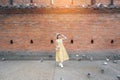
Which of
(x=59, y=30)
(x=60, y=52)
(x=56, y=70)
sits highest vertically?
(x=59, y=30)

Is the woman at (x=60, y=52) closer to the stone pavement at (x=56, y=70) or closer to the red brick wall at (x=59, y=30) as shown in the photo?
the stone pavement at (x=56, y=70)

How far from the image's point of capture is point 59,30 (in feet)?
45.1

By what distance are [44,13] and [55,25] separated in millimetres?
758

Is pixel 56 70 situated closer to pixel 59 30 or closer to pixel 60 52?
pixel 60 52

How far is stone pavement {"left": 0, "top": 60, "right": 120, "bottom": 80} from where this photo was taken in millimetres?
10671

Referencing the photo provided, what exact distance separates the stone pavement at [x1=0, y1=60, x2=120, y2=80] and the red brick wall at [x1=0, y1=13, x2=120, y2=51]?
2.81 ft

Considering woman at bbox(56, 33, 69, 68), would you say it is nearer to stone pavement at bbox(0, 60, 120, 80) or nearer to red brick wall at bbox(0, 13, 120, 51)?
stone pavement at bbox(0, 60, 120, 80)

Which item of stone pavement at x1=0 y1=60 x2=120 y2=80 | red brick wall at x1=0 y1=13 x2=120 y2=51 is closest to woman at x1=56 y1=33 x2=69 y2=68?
stone pavement at x1=0 y1=60 x2=120 y2=80

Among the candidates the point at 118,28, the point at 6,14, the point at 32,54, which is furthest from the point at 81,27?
the point at 6,14

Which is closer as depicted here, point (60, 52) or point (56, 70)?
point (56, 70)

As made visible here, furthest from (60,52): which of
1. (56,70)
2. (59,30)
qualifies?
(59,30)

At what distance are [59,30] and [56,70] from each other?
8.71 feet

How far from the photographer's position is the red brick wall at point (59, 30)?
1372 centimetres

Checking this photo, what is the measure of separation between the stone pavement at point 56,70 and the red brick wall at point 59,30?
0.86 m
